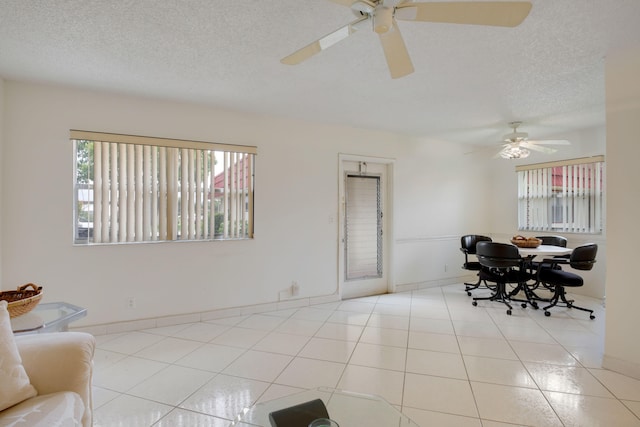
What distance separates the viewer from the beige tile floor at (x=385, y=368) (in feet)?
6.17

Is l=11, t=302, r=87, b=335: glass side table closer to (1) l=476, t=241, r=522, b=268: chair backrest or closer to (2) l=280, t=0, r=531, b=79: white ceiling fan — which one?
(2) l=280, t=0, r=531, b=79: white ceiling fan

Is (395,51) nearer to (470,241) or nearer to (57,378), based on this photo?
(57,378)

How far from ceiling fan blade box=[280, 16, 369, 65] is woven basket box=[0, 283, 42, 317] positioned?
1.98 metres

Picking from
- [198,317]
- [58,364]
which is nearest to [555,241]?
[198,317]

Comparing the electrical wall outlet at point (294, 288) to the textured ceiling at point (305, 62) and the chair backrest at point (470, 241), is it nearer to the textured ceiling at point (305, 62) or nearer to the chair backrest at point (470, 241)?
the textured ceiling at point (305, 62)

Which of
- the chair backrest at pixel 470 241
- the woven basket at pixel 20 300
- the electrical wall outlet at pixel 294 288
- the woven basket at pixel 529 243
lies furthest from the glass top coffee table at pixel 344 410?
the chair backrest at pixel 470 241

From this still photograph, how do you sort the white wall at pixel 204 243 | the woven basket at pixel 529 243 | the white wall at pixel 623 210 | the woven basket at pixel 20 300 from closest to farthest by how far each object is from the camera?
the woven basket at pixel 20 300 → the white wall at pixel 623 210 → the white wall at pixel 204 243 → the woven basket at pixel 529 243

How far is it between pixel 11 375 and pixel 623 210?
3726 millimetres

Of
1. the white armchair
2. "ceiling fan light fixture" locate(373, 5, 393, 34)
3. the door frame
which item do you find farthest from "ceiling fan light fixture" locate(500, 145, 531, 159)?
the white armchair

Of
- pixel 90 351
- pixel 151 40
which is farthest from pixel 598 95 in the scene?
pixel 90 351

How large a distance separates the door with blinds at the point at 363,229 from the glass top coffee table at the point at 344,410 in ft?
8.90

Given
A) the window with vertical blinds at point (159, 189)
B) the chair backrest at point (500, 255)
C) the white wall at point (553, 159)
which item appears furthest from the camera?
the white wall at point (553, 159)

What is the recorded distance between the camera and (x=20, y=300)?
1721 millimetres

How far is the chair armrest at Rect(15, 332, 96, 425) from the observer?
136cm
